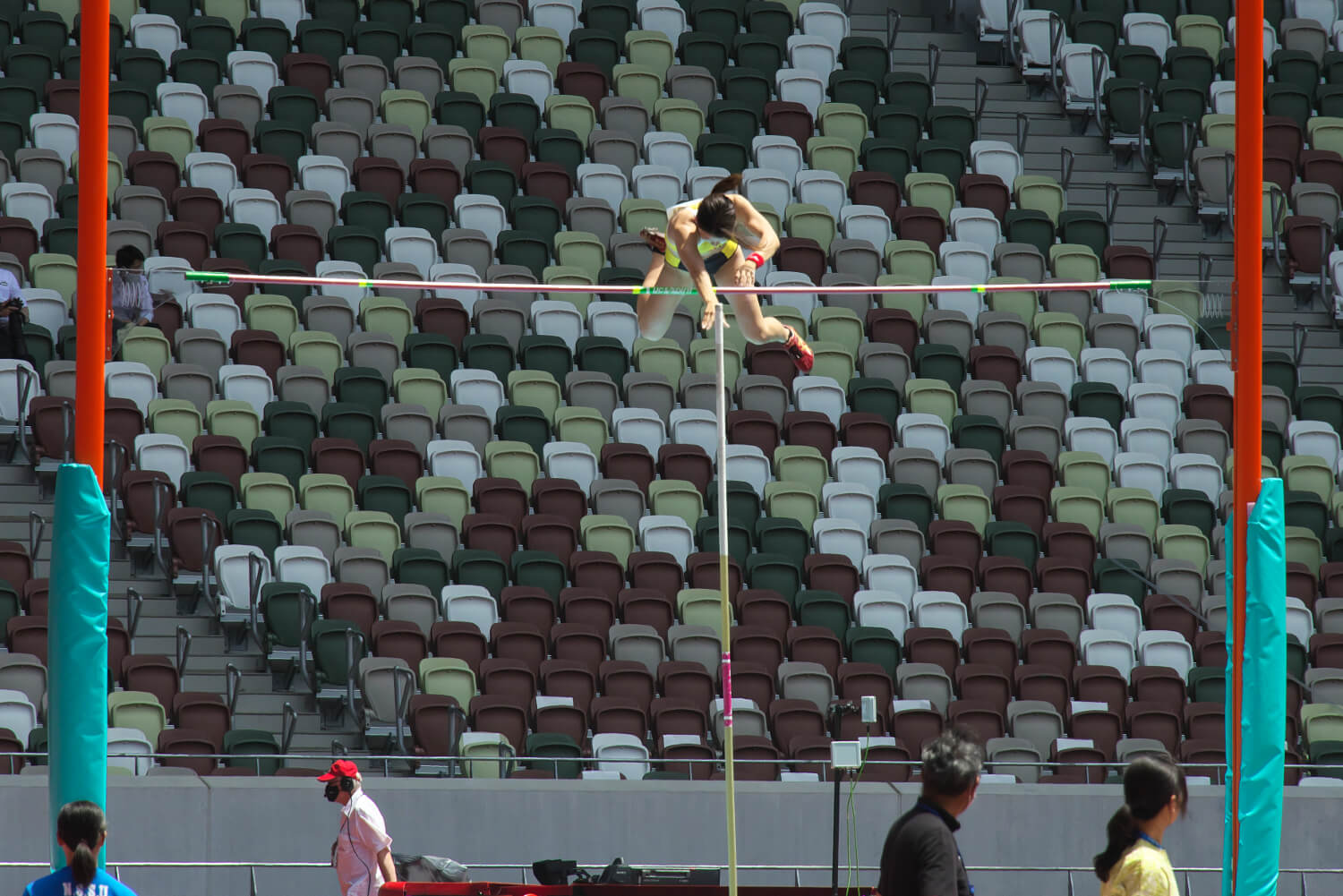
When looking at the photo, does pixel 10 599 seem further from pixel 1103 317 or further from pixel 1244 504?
pixel 1103 317

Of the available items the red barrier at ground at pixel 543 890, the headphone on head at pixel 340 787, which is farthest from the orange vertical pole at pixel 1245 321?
the headphone on head at pixel 340 787

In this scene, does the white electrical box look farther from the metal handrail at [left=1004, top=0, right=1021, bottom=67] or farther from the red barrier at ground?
the metal handrail at [left=1004, top=0, right=1021, bottom=67]

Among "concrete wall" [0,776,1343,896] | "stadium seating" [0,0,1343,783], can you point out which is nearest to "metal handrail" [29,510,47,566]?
"stadium seating" [0,0,1343,783]

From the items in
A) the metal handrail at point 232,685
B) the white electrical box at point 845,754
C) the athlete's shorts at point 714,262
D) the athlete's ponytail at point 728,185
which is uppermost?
the athlete's ponytail at point 728,185

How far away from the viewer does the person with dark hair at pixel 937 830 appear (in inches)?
180

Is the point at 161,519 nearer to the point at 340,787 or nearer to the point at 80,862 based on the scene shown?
the point at 340,787

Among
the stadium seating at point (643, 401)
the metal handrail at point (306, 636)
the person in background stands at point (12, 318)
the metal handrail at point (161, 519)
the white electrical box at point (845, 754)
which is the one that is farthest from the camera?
the person in background stands at point (12, 318)

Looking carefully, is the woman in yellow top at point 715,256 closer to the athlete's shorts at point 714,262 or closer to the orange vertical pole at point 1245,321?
the athlete's shorts at point 714,262

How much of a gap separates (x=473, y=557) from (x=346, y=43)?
600cm

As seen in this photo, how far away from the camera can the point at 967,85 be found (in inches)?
685

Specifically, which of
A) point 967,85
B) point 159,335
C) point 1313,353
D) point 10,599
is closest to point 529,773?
point 10,599

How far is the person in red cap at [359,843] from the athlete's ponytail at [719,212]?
2886 millimetres

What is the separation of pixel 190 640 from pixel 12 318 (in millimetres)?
2544

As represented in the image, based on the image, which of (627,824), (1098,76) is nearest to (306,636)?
(627,824)
